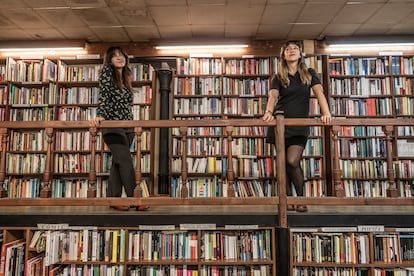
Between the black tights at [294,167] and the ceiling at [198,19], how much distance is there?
6.40ft

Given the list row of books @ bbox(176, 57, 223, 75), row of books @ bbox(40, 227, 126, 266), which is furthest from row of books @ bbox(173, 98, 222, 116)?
row of books @ bbox(40, 227, 126, 266)

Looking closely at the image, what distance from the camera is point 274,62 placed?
160 inches

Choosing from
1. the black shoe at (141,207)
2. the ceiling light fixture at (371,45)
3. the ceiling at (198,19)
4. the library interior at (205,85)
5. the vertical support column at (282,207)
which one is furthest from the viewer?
the ceiling light fixture at (371,45)

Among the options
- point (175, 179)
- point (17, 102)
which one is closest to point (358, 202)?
point (175, 179)

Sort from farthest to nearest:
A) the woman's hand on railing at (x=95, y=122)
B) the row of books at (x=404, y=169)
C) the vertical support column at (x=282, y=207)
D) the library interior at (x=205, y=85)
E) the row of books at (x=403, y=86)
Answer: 1. the row of books at (x=403, y=86)
2. the row of books at (x=404, y=169)
3. the library interior at (x=205, y=85)
4. the woman's hand on railing at (x=95, y=122)
5. the vertical support column at (x=282, y=207)

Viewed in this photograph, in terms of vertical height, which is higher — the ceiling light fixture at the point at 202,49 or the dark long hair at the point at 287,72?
the ceiling light fixture at the point at 202,49

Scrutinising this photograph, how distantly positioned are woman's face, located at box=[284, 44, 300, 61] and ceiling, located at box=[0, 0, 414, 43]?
1410mm

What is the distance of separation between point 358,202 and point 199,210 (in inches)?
45.0

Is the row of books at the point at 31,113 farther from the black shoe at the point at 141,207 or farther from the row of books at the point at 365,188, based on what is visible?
the row of books at the point at 365,188

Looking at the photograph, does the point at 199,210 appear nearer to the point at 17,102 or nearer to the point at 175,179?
the point at 175,179

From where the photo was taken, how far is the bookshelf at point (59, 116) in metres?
4.00

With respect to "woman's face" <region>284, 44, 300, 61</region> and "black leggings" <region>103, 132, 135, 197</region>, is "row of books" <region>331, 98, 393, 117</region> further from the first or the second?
"black leggings" <region>103, 132, 135, 197</region>

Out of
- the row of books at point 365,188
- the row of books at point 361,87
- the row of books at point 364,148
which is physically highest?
the row of books at point 361,87

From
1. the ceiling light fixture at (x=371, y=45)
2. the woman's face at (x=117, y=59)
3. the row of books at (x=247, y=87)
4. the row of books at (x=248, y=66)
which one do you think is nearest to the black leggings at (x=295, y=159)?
the woman's face at (x=117, y=59)
